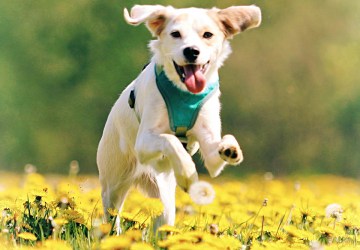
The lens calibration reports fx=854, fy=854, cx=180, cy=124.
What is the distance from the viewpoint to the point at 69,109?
544cm

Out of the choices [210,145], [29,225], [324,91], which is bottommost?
[29,225]

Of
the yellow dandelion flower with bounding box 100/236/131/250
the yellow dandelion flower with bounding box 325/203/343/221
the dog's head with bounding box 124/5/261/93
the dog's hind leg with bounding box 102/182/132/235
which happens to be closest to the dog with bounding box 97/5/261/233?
the dog's head with bounding box 124/5/261/93

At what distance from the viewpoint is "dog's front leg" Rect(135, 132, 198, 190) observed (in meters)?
3.56

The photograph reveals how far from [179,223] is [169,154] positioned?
741 mm

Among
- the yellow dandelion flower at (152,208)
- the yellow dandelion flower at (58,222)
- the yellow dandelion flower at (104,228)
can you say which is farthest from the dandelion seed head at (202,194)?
the yellow dandelion flower at (58,222)

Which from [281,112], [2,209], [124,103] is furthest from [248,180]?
[2,209]

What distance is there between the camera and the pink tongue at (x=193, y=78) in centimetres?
389

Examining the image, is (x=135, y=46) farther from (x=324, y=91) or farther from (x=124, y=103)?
(x=324, y=91)

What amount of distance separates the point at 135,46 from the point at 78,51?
36 centimetres

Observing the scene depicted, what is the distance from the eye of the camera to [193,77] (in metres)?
3.90

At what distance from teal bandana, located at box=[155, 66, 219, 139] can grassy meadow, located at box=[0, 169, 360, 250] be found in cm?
37

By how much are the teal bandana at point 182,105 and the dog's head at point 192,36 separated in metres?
0.04

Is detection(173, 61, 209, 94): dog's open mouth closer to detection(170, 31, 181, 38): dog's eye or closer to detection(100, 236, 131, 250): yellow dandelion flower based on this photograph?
detection(170, 31, 181, 38): dog's eye

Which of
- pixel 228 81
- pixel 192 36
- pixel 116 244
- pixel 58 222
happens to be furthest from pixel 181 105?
pixel 228 81
